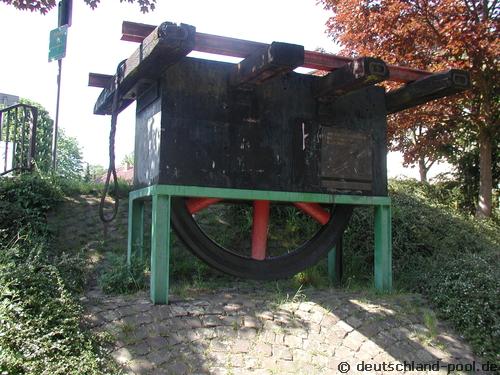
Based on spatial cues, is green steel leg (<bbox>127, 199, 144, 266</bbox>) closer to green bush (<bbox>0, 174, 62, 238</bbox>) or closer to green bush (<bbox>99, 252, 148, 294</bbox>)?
green bush (<bbox>99, 252, 148, 294</bbox>)

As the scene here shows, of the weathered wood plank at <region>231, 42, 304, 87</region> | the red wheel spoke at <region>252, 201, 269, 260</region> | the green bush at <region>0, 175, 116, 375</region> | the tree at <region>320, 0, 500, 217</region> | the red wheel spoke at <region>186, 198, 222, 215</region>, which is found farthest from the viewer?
the tree at <region>320, 0, 500, 217</region>

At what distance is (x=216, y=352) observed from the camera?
13.2 feet

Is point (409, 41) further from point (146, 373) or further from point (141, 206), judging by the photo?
point (146, 373)

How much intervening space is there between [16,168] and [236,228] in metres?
3.85

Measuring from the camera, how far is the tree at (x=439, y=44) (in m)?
8.20

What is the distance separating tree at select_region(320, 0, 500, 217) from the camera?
8203 millimetres

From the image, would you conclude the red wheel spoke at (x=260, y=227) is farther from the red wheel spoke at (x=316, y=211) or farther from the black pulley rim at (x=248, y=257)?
the red wheel spoke at (x=316, y=211)

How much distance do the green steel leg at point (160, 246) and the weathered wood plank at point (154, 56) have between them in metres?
1.24

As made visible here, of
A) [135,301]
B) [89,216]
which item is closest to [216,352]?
[135,301]

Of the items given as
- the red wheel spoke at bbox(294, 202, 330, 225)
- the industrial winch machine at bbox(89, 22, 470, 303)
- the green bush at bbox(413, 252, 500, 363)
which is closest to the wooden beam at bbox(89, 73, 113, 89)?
the industrial winch machine at bbox(89, 22, 470, 303)

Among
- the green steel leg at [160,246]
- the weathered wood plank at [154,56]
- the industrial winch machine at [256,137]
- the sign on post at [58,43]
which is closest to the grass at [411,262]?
the green steel leg at [160,246]

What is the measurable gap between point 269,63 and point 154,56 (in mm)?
1040

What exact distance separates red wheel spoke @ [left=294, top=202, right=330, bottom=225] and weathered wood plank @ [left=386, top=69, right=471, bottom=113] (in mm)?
1613

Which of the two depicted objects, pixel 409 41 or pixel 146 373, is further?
pixel 409 41
